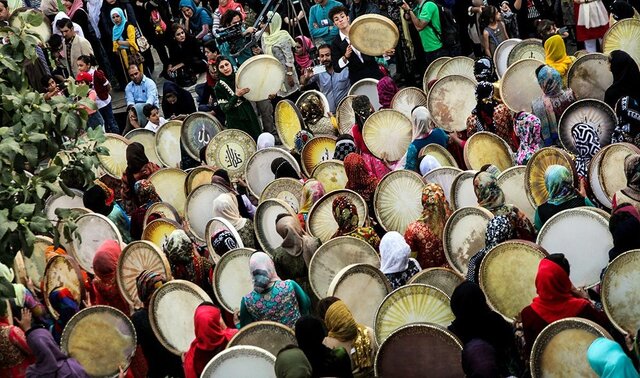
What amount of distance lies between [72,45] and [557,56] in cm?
834

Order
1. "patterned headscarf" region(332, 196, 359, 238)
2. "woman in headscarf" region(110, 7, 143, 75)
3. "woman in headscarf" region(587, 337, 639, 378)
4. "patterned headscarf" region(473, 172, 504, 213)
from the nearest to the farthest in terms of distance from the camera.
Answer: "woman in headscarf" region(587, 337, 639, 378) < "patterned headscarf" region(473, 172, 504, 213) < "patterned headscarf" region(332, 196, 359, 238) < "woman in headscarf" region(110, 7, 143, 75)

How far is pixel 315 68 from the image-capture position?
1684 cm

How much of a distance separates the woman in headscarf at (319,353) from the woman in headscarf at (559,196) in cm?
249

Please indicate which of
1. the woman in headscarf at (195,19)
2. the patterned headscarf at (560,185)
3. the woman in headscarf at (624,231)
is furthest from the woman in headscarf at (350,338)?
the woman in headscarf at (195,19)

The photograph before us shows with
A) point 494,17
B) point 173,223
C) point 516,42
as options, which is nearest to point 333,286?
point 173,223

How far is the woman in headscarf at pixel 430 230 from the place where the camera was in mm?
10320

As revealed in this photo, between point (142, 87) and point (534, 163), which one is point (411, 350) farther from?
point (142, 87)

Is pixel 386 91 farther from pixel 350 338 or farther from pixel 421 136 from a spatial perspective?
pixel 350 338

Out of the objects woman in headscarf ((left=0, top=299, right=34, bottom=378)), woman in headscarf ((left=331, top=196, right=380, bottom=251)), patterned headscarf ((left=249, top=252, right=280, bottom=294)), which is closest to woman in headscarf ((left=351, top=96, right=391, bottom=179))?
woman in headscarf ((left=331, top=196, right=380, bottom=251))

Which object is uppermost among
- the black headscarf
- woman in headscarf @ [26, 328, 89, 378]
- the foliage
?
the foliage

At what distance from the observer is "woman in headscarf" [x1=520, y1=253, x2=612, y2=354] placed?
27.2 ft

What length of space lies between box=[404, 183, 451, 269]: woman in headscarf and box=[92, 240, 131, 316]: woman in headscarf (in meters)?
2.59

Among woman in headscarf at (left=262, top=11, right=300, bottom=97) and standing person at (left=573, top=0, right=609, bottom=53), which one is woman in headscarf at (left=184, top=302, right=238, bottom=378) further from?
standing person at (left=573, top=0, right=609, bottom=53)

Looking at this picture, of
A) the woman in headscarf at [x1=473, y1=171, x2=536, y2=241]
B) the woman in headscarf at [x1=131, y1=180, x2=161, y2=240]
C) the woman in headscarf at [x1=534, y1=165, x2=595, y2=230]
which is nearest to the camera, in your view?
the woman in headscarf at [x1=534, y1=165, x2=595, y2=230]
